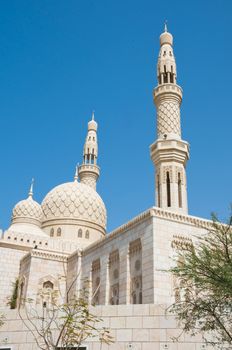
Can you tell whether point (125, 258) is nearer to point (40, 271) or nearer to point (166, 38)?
point (40, 271)

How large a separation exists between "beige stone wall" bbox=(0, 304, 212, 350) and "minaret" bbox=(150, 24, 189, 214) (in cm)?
1100

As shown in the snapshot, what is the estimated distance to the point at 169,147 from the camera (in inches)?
834

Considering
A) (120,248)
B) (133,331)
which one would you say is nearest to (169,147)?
(120,248)

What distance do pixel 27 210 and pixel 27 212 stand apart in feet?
0.64

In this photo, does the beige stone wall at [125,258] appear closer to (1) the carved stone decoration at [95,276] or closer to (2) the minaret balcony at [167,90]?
(1) the carved stone decoration at [95,276]

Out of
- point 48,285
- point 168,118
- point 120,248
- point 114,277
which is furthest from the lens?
point 48,285

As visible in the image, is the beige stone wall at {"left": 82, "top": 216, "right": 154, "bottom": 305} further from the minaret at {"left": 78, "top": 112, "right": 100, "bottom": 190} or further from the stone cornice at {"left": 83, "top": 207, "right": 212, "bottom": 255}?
the minaret at {"left": 78, "top": 112, "right": 100, "bottom": 190}

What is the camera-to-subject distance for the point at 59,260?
80.8 feet

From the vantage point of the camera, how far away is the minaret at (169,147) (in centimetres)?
2039

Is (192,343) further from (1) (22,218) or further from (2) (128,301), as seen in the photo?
(1) (22,218)

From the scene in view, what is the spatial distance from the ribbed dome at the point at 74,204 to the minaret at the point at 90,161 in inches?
127

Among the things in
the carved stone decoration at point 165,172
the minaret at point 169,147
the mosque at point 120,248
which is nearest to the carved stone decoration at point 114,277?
the mosque at point 120,248

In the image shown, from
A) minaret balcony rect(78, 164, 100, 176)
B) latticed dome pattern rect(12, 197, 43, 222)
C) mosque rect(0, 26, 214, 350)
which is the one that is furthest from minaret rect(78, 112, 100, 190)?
latticed dome pattern rect(12, 197, 43, 222)

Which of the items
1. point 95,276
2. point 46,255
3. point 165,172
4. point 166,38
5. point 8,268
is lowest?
point 95,276
